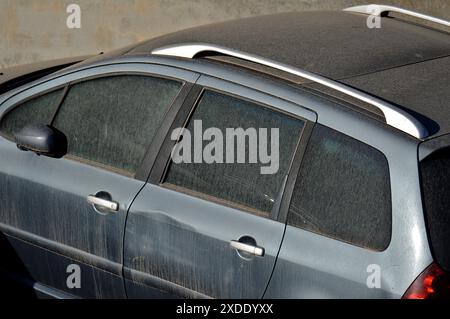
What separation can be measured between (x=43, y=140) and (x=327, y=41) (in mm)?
1448

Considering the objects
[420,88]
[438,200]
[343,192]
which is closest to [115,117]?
[343,192]

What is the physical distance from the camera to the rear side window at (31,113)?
4.88m

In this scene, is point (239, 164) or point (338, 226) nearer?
point (338, 226)

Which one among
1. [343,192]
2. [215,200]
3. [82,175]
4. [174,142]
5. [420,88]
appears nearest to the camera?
[343,192]

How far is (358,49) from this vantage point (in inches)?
174

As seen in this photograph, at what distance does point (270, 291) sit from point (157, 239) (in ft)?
2.05

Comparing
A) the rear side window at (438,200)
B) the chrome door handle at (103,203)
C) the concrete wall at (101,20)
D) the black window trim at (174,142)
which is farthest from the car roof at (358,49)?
the concrete wall at (101,20)

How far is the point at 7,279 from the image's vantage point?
4973 millimetres

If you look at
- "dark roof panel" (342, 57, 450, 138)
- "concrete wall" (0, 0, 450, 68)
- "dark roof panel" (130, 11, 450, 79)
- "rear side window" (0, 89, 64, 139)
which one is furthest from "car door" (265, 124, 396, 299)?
"concrete wall" (0, 0, 450, 68)

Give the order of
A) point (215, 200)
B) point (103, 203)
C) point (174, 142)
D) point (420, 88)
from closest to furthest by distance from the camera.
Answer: point (420, 88)
point (215, 200)
point (174, 142)
point (103, 203)

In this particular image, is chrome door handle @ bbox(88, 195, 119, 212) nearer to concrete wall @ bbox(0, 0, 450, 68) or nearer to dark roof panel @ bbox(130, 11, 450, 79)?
dark roof panel @ bbox(130, 11, 450, 79)

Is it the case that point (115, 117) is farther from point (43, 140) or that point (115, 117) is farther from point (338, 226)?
point (338, 226)
